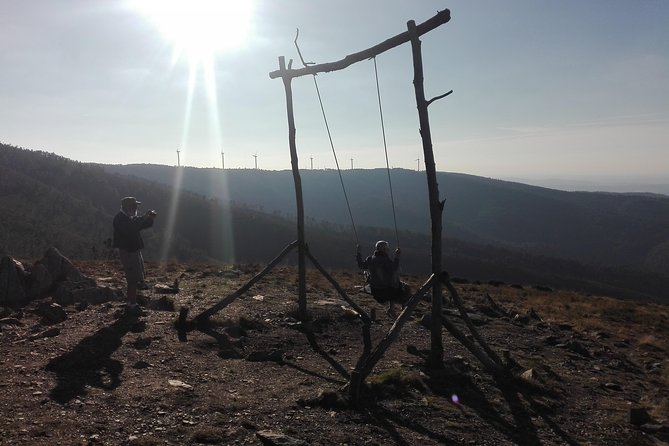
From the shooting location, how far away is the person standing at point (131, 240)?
9742 mm

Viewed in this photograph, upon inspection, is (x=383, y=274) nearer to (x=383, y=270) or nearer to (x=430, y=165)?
(x=383, y=270)

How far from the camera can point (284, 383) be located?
7.42 m

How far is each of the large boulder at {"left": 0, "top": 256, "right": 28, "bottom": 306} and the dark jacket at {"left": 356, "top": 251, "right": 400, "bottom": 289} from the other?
689cm

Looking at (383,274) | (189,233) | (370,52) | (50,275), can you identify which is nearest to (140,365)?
(383,274)

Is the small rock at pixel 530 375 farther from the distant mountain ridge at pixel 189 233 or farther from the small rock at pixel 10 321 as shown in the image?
the distant mountain ridge at pixel 189 233

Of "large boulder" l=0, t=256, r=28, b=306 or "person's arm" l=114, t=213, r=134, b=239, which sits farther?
"large boulder" l=0, t=256, r=28, b=306

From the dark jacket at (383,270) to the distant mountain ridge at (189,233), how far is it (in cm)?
2713

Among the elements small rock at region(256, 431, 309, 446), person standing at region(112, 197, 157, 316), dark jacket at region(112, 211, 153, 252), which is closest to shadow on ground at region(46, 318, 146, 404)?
person standing at region(112, 197, 157, 316)

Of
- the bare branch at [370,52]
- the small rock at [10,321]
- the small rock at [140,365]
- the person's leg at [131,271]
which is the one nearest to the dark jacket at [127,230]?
the person's leg at [131,271]

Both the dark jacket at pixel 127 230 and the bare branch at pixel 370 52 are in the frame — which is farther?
the dark jacket at pixel 127 230

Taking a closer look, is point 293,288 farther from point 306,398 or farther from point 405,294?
point 306,398

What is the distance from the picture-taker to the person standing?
974 centimetres

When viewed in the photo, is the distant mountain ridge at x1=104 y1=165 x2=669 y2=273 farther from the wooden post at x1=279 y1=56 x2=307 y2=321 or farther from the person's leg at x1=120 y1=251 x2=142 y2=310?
the person's leg at x1=120 y1=251 x2=142 y2=310

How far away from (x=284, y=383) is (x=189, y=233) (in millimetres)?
73201
